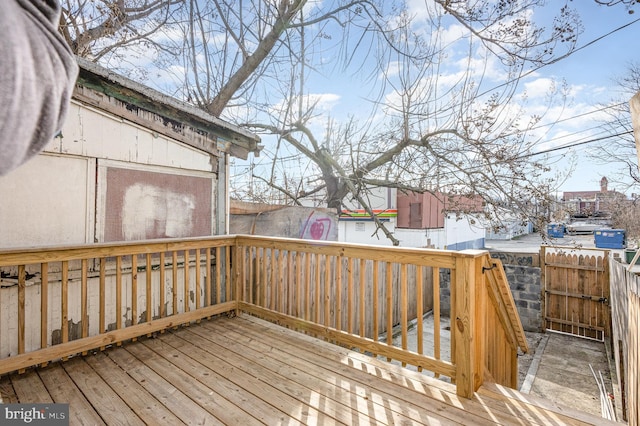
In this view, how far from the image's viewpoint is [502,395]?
2.14 metres

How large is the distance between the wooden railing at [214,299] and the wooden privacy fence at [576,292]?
16.1 feet

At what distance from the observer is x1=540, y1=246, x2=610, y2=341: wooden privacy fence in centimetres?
695

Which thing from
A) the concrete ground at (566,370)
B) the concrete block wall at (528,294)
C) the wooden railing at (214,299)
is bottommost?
the concrete ground at (566,370)

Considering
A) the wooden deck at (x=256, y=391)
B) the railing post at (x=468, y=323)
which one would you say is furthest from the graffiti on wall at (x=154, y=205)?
the railing post at (x=468, y=323)

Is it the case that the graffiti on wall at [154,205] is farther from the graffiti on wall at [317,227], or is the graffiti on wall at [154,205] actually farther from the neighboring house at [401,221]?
the neighboring house at [401,221]

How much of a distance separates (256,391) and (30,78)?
2292 mm

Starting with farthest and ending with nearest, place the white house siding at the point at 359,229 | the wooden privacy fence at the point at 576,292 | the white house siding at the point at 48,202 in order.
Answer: the white house siding at the point at 359,229
the wooden privacy fence at the point at 576,292
the white house siding at the point at 48,202

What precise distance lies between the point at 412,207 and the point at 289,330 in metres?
13.6

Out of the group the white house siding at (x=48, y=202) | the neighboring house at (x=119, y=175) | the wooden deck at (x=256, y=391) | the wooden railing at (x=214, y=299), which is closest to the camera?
the wooden deck at (x=256, y=391)

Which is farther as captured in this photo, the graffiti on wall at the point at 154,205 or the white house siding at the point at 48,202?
the graffiti on wall at the point at 154,205

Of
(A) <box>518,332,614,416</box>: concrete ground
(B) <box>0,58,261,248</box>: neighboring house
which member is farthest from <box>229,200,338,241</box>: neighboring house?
(A) <box>518,332,614,416</box>: concrete ground

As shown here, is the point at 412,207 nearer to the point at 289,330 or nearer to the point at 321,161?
the point at 321,161

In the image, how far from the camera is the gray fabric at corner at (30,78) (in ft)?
1.55

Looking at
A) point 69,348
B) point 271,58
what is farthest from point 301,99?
point 69,348
